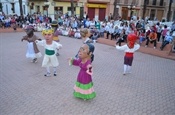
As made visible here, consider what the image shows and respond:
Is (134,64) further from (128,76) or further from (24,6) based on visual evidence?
(24,6)

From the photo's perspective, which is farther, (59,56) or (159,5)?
(159,5)

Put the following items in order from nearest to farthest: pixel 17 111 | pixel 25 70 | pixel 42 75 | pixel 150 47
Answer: pixel 17 111, pixel 42 75, pixel 25 70, pixel 150 47

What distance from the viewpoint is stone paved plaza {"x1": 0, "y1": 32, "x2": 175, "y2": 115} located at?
4.65 metres

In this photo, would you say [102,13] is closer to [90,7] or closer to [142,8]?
[90,7]

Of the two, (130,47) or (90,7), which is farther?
(90,7)

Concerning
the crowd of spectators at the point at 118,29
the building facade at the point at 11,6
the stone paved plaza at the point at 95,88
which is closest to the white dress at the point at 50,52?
the stone paved plaza at the point at 95,88

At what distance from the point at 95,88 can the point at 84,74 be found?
1.30m

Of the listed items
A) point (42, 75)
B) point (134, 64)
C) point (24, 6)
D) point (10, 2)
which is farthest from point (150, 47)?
point (10, 2)

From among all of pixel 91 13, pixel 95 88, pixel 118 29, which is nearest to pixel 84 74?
pixel 95 88

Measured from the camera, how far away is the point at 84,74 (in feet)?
15.4

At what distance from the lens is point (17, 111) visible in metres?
4.48

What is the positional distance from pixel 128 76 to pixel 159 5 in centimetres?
3631

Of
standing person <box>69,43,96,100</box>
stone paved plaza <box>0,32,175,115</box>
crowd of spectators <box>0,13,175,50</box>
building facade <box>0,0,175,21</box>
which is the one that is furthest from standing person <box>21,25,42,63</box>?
building facade <box>0,0,175,21</box>

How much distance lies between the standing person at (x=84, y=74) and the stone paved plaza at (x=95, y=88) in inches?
9.8
